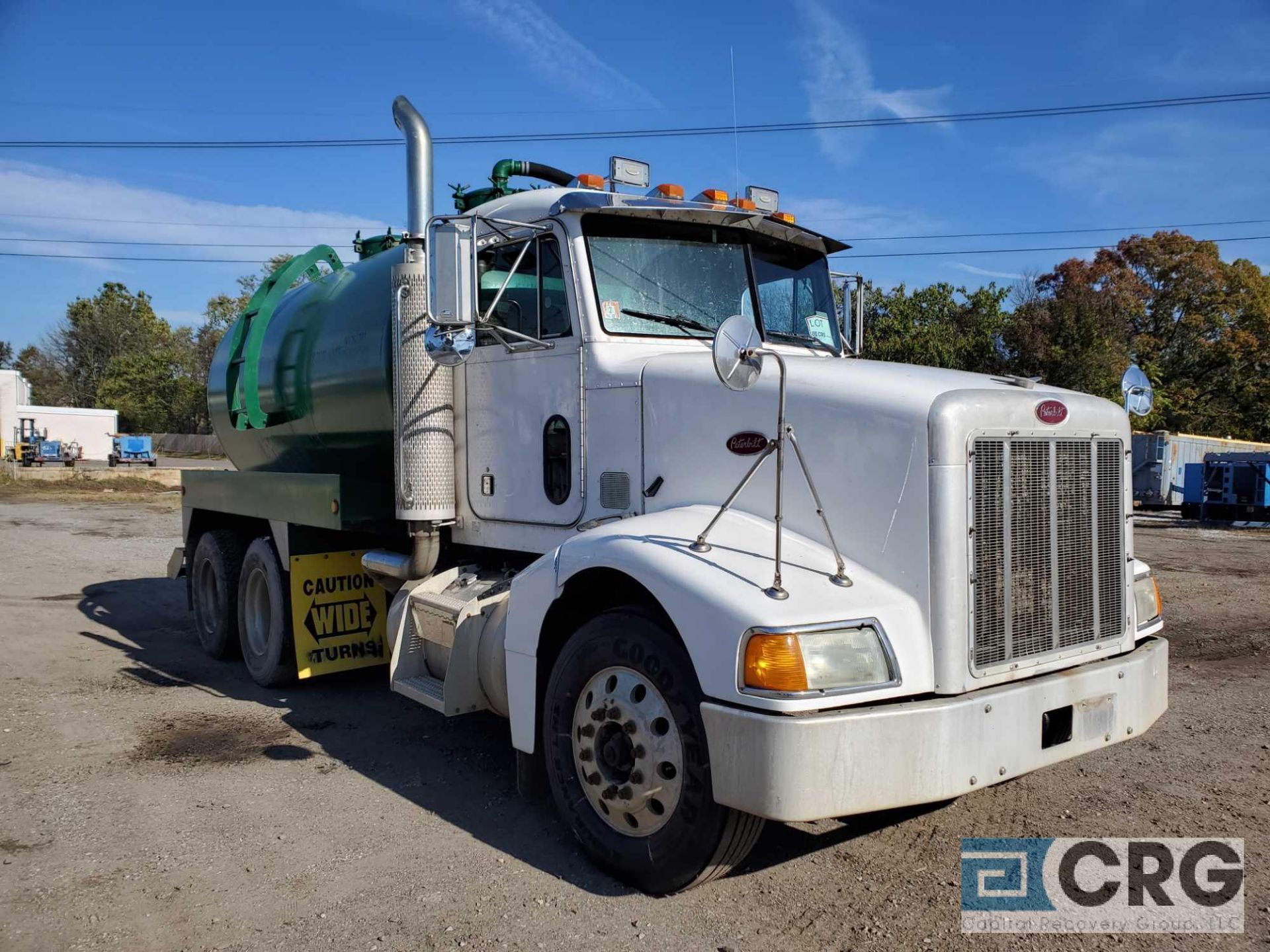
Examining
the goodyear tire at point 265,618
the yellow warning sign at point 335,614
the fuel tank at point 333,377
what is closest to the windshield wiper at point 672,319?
the fuel tank at point 333,377

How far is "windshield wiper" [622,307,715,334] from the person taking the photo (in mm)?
4809

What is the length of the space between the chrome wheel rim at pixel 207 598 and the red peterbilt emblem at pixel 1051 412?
682 centimetres

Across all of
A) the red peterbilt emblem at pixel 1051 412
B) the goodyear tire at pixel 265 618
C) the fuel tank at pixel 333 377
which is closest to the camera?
the red peterbilt emblem at pixel 1051 412

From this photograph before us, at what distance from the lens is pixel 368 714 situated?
6527mm

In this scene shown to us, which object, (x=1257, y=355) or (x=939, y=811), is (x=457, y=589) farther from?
(x=1257, y=355)

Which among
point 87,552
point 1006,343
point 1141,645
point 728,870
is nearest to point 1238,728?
point 1141,645

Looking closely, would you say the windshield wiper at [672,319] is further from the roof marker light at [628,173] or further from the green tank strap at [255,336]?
the green tank strap at [255,336]

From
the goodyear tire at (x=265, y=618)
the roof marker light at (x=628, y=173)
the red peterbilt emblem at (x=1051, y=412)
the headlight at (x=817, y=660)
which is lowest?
the goodyear tire at (x=265, y=618)

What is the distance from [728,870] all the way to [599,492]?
1.86 meters

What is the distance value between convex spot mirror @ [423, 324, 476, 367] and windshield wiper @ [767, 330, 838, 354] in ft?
5.08

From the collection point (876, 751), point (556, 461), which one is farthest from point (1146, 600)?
point (556, 461)

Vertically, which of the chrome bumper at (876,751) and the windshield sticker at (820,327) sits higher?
the windshield sticker at (820,327)

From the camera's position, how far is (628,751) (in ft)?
12.4

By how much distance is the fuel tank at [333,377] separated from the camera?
6301mm
